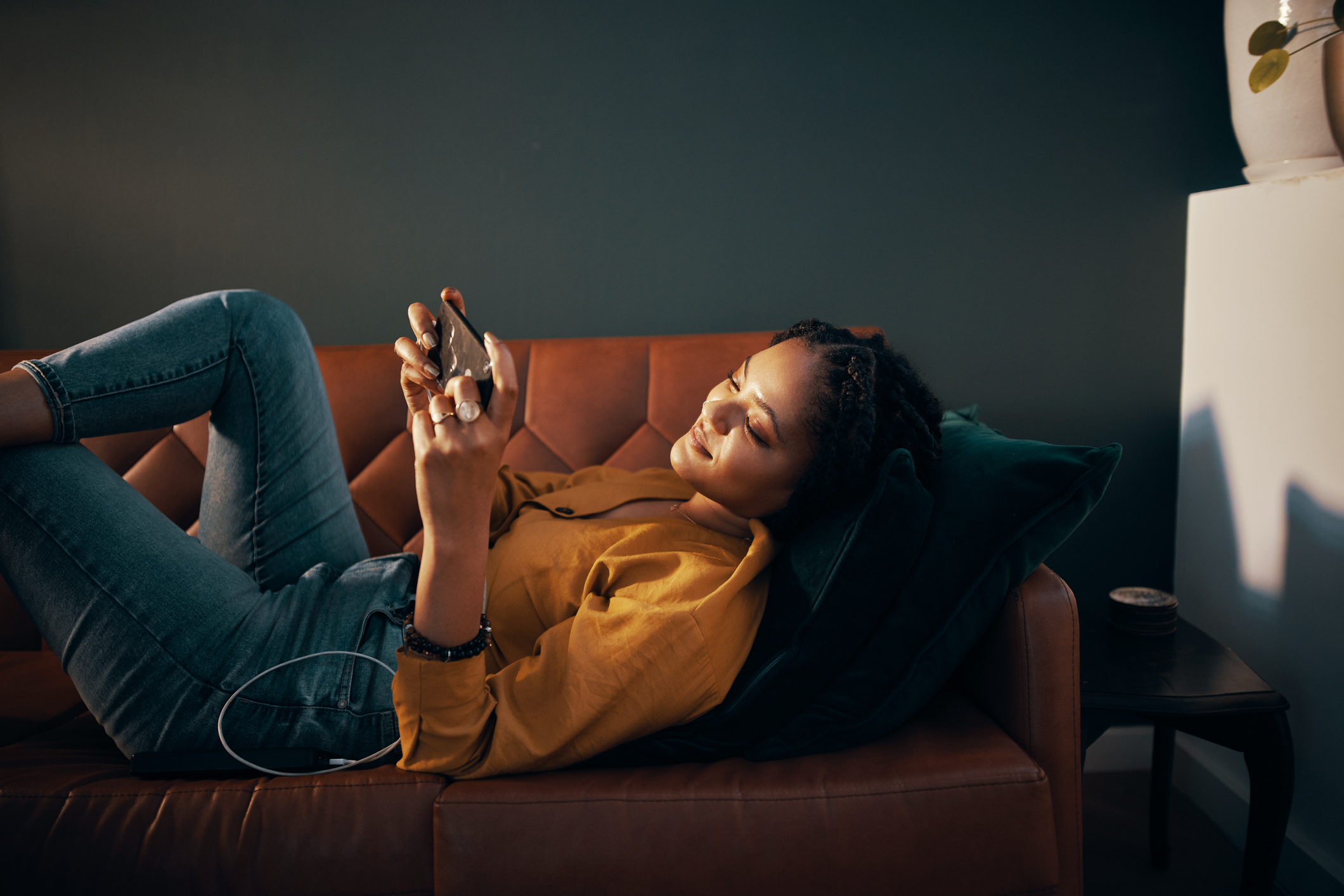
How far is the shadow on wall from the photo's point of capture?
4.03ft

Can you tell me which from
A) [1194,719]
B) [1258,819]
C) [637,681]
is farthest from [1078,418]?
[637,681]

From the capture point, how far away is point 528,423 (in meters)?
1.58

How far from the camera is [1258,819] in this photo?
3.67 ft

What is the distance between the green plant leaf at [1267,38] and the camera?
1.31m

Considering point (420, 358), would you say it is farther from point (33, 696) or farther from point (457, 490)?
point (33, 696)

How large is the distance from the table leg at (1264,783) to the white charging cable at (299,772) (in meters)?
1.18

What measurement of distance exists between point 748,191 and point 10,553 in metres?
1.54

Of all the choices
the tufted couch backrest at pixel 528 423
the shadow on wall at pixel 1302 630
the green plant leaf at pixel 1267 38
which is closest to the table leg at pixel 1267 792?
the shadow on wall at pixel 1302 630

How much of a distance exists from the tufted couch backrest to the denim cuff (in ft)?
2.08

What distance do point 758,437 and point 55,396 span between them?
902 millimetres

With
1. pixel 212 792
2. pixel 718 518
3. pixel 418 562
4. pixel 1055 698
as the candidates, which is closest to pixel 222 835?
pixel 212 792

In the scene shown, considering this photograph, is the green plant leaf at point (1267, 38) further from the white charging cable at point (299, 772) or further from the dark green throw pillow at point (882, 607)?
the white charging cable at point (299, 772)

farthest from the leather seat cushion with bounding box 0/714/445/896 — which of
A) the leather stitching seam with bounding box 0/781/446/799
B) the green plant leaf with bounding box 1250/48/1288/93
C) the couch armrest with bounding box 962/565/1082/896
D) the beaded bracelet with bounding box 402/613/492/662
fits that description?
Result: the green plant leaf with bounding box 1250/48/1288/93

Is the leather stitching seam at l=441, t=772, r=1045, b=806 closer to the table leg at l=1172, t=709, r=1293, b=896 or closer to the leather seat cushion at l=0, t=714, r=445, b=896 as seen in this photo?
the leather seat cushion at l=0, t=714, r=445, b=896
